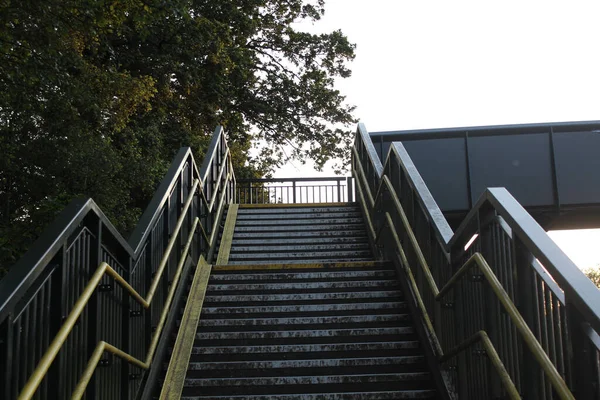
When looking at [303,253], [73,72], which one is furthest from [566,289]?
[73,72]

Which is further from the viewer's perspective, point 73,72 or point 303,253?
point 73,72

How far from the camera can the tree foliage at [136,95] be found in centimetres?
930

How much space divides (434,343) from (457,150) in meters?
6.40

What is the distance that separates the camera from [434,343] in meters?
4.84

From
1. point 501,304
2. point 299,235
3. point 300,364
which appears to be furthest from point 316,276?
point 501,304

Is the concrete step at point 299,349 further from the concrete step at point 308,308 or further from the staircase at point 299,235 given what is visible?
the staircase at point 299,235

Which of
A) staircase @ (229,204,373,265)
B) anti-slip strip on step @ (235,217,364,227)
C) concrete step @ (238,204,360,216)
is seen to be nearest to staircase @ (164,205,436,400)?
staircase @ (229,204,373,265)

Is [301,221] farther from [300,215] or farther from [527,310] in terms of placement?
[527,310]

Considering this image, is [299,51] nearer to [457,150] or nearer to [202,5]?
[202,5]

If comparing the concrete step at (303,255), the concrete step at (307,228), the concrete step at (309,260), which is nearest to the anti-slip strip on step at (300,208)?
the concrete step at (307,228)

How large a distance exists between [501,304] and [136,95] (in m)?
10.8

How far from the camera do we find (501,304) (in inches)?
133

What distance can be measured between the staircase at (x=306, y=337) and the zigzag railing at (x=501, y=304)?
337mm

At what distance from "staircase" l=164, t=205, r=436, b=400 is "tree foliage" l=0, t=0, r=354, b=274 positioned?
4.53 m
